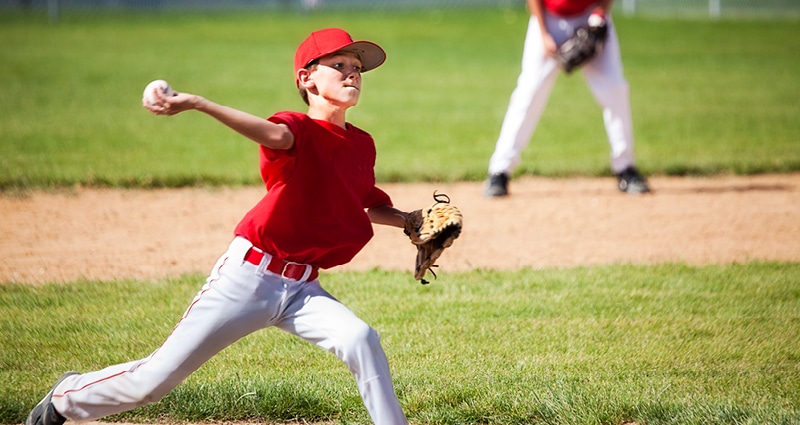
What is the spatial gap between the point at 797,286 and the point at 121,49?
50.7 ft

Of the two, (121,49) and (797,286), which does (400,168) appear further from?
(121,49)

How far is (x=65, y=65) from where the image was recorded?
16.5 metres

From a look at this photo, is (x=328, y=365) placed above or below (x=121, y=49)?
below

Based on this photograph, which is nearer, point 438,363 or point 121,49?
point 438,363

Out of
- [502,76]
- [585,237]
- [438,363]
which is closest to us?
[438,363]

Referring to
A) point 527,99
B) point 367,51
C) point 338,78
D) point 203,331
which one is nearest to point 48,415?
point 203,331

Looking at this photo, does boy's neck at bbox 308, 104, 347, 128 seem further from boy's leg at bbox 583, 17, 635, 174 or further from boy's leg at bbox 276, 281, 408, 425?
boy's leg at bbox 583, 17, 635, 174

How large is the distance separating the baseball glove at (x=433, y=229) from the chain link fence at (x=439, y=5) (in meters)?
23.5

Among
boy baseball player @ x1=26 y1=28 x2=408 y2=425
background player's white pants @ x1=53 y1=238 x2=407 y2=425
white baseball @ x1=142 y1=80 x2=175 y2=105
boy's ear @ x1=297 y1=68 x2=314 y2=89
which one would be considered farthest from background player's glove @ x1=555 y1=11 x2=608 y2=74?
white baseball @ x1=142 y1=80 x2=175 y2=105

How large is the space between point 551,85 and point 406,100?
574 cm

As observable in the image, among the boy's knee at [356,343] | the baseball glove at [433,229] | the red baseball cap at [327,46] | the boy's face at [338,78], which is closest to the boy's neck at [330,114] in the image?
the boy's face at [338,78]

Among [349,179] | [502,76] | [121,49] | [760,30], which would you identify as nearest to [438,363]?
[349,179]

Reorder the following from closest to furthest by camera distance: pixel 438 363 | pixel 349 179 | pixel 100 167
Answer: pixel 349 179 < pixel 438 363 < pixel 100 167

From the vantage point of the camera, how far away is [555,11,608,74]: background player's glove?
7.91 metres
